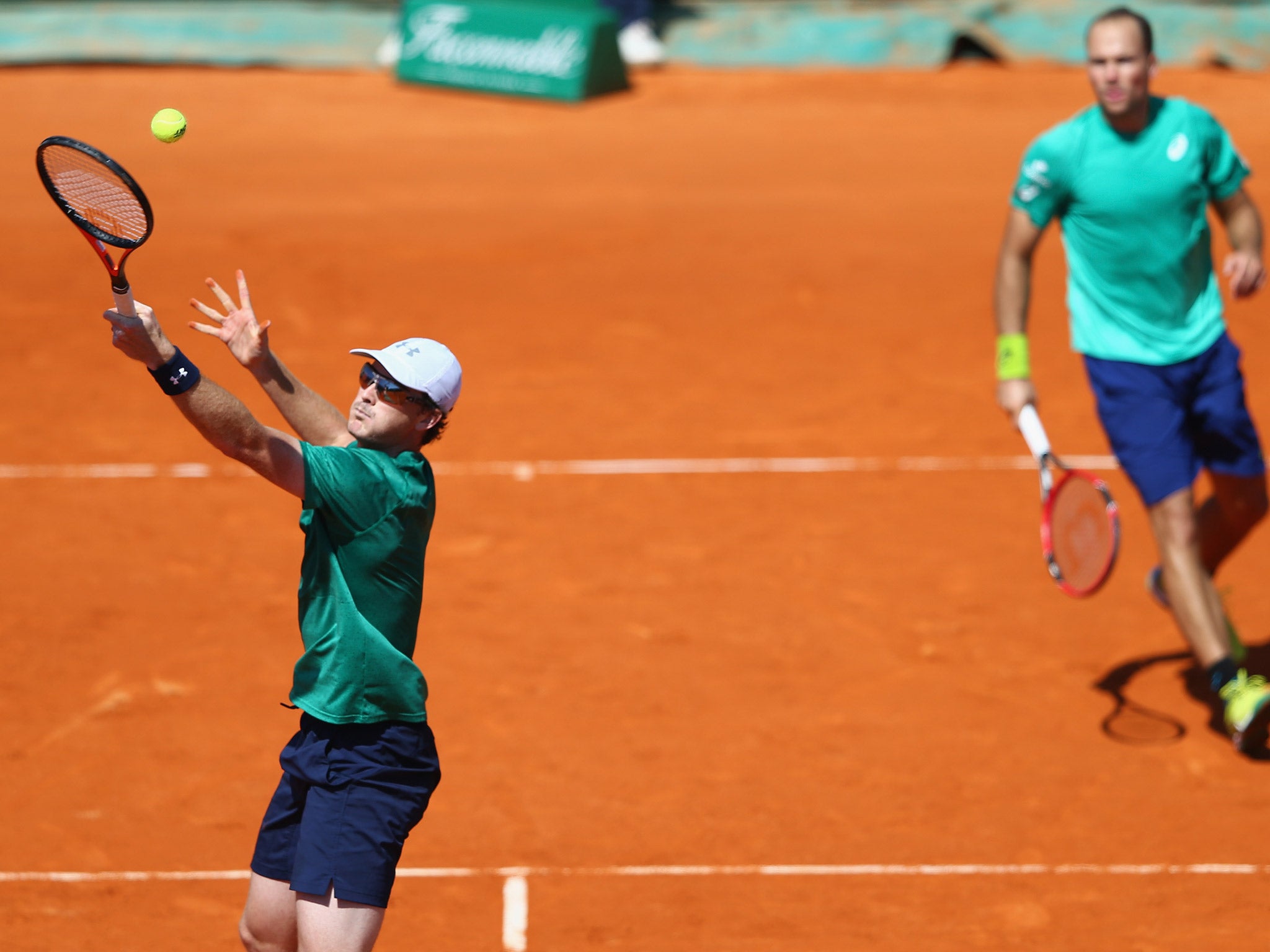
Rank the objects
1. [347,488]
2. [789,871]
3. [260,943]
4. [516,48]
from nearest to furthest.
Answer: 1. [347,488]
2. [260,943]
3. [789,871]
4. [516,48]

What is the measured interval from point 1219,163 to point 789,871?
3175mm

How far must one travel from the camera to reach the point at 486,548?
28.9 feet

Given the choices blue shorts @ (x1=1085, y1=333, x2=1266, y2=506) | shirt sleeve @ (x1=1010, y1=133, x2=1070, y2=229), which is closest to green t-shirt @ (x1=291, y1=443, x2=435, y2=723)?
shirt sleeve @ (x1=1010, y1=133, x2=1070, y2=229)

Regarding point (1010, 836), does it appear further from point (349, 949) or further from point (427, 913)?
point (349, 949)

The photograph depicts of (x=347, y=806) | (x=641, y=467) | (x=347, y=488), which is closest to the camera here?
(x=347, y=488)

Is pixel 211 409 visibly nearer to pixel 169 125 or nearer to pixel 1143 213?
pixel 169 125

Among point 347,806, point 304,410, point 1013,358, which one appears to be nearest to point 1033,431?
point 1013,358

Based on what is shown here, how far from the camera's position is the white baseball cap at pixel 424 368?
3.93 meters

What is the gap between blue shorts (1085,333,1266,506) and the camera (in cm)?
643

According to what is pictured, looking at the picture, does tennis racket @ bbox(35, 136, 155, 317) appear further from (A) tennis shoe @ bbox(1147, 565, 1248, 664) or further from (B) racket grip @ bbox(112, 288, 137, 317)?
(A) tennis shoe @ bbox(1147, 565, 1248, 664)

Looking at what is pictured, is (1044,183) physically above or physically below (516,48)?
above

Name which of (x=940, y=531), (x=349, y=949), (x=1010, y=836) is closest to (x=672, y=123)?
(x=940, y=531)

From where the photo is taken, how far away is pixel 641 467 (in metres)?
9.95

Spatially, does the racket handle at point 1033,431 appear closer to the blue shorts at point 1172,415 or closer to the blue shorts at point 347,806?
the blue shorts at point 1172,415
